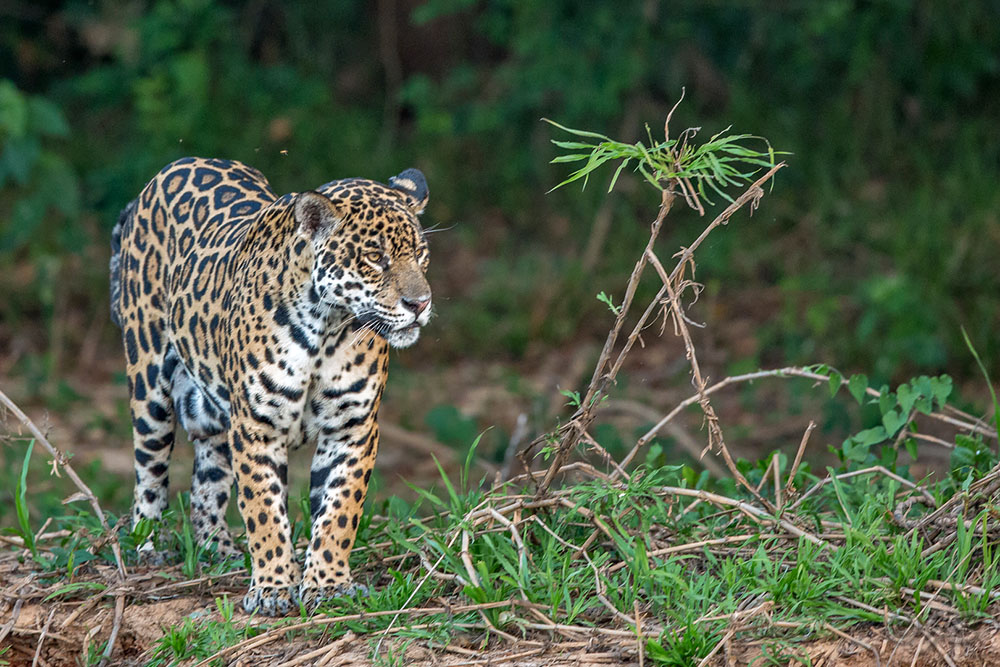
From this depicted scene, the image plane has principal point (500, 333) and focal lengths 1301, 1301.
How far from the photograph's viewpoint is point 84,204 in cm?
1030

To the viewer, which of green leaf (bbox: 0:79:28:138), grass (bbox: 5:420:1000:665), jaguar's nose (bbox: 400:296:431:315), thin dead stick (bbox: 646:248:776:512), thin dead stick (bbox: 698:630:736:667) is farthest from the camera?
green leaf (bbox: 0:79:28:138)

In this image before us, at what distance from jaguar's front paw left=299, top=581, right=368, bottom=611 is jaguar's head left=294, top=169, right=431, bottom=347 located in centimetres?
89

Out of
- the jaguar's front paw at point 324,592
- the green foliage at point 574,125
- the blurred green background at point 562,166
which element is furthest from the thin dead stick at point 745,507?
the blurred green background at point 562,166

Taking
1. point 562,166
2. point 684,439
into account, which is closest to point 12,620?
point 684,439

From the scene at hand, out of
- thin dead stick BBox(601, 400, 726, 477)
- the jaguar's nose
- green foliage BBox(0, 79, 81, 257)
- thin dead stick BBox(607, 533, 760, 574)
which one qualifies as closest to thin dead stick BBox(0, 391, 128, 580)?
the jaguar's nose

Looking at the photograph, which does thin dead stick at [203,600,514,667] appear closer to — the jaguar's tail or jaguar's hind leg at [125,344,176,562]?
jaguar's hind leg at [125,344,176,562]

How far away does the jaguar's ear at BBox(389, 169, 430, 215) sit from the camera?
4836 mm

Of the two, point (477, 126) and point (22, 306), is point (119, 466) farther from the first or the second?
point (477, 126)

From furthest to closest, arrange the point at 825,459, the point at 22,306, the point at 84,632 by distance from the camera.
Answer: the point at 22,306 < the point at 825,459 < the point at 84,632

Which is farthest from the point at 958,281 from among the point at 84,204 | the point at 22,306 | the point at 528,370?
the point at 22,306

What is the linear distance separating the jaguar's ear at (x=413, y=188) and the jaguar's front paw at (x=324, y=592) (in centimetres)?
138

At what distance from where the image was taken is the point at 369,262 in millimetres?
4449

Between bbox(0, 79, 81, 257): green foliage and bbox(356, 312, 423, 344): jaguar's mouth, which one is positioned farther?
bbox(0, 79, 81, 257): green foliage

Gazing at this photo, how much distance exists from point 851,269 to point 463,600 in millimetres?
6798
